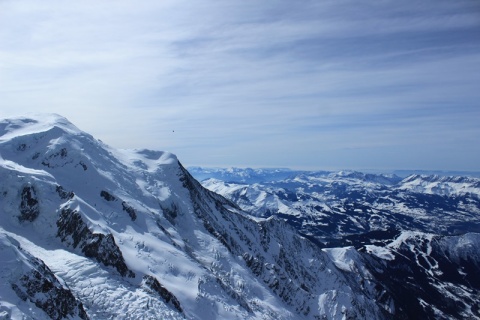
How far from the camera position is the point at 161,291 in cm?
7125

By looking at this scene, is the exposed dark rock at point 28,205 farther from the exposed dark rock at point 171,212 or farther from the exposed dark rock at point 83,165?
the exposed dark rock at point 171,212

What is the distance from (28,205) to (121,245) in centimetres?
1972

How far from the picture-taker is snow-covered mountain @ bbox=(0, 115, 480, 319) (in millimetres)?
60688

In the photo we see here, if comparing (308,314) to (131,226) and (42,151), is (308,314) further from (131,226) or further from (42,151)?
(42,151)

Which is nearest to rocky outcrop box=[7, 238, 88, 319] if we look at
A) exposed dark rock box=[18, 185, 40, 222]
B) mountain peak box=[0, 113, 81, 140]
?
exposed dark rock box=[18, 185, 40, 222]

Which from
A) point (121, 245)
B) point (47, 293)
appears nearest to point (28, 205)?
point (121, 245)

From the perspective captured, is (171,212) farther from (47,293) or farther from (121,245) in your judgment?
(47,293)

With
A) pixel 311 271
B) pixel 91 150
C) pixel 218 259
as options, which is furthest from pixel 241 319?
pixel 311 271

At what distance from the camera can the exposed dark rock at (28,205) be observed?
7488cm

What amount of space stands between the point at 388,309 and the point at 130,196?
153721 millimetres

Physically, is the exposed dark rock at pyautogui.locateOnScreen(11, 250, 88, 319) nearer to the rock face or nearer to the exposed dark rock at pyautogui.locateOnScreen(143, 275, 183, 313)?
the rock face

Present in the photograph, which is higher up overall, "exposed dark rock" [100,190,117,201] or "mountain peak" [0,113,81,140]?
"mountain peak" [0,113,81,140]

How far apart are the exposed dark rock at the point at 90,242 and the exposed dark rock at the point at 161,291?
3.09m

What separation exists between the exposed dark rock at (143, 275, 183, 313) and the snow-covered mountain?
0.30m
